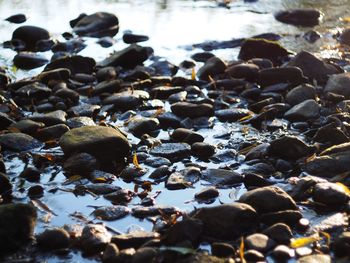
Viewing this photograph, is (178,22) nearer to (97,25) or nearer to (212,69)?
(97,25)

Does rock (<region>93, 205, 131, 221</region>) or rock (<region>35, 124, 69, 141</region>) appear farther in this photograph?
rock (<region>35, 124, 69, 141</region>)

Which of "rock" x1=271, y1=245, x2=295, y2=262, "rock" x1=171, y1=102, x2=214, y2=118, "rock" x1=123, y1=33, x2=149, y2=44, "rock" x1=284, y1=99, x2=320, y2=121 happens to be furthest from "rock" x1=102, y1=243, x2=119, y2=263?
"rock" x1=123, y1=33, x2=149, y2=44

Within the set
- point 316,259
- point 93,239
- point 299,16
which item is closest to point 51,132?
point 93,239

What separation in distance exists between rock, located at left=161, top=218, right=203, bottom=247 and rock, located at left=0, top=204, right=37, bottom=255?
69cm

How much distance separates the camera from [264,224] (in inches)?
126

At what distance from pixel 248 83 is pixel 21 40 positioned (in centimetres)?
351

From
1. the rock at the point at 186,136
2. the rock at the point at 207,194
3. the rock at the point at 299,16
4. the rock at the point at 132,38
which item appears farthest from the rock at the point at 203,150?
the rock at the point at 299,16

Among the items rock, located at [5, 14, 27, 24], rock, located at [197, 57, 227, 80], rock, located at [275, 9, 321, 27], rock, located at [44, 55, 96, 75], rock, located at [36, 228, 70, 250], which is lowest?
rock, located at [5, 14, 27, 24]

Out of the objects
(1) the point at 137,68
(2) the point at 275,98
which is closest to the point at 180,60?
(1) the point at 137,68

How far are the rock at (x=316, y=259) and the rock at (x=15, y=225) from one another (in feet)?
4.44

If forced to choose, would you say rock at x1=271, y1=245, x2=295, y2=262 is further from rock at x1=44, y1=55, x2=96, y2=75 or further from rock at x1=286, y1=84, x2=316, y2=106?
rock at x1=44, y1=55, x2=96, y2=75

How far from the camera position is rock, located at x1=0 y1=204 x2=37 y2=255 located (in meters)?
2.98

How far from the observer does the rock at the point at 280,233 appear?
9.98ft

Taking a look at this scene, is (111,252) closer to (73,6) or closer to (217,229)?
(217,229)
